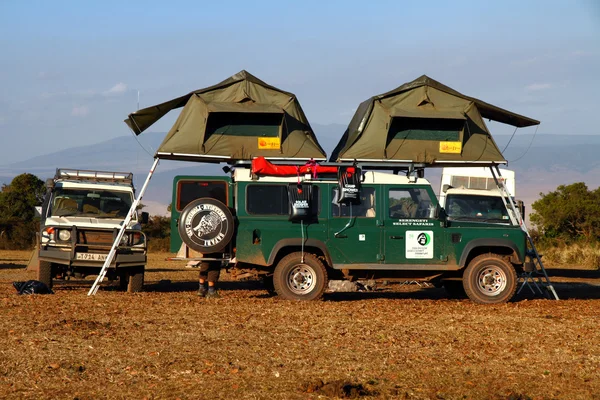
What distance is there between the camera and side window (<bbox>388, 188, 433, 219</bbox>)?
50.7 feet

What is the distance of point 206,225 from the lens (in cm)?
1501

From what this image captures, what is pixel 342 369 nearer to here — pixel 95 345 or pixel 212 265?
pixel 95 345

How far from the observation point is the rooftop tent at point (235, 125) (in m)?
16.3

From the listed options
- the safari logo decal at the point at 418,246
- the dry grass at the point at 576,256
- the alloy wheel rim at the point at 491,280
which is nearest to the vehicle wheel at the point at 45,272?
the safari logo decal at the point at 418,246

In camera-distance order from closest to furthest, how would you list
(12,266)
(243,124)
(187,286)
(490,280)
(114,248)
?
(490,280) → (114,248) → (243,124) → (187,286) → (12,266)

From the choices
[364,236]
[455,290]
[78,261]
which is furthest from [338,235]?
[78,261]

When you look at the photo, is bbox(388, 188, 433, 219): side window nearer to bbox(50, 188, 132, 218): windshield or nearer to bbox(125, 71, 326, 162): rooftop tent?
bbox(125, 71, 326, 162): rooftop tent

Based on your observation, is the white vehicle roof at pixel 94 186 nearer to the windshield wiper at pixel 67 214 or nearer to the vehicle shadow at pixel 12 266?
the windshield wiper at pixel 67 214

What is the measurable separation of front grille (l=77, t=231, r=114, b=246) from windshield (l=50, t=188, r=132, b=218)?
110cm

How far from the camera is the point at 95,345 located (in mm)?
10383

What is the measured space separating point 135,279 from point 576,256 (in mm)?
19915

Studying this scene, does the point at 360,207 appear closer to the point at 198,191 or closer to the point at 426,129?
the point at 426,129

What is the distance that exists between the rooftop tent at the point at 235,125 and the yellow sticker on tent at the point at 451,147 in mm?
2267

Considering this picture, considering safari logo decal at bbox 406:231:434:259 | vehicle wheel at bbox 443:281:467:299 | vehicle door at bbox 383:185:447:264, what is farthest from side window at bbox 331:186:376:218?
vehicle wheel at bbox 443:281:467:299
